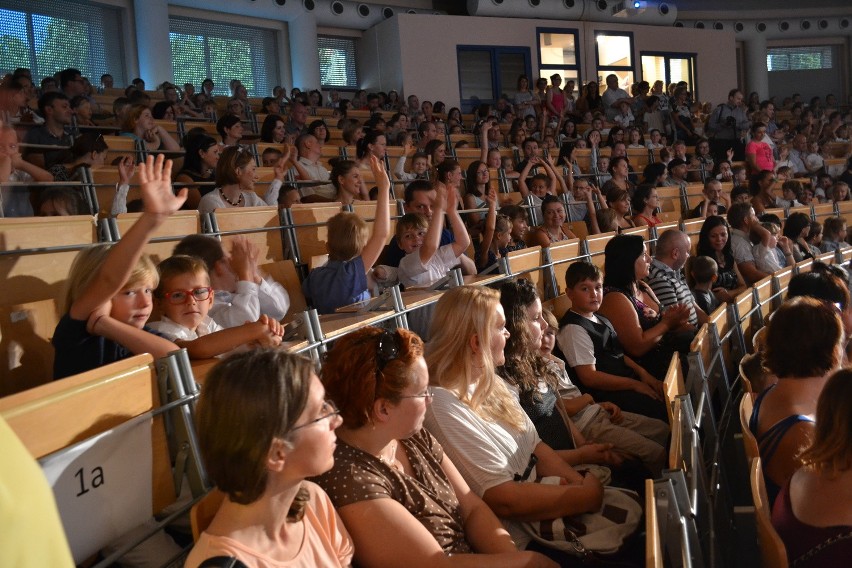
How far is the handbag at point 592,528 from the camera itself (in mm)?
1945

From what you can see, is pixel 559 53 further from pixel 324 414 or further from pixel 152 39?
pixel 324 414

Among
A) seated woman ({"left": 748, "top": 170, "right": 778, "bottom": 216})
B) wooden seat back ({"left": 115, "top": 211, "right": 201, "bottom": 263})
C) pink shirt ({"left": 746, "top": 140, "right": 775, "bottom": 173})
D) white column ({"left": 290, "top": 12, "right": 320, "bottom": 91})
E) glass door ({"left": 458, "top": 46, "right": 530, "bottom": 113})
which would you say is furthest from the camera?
glass door ({"left": 458, "top": 46, "right": 530, "bottom": 113})

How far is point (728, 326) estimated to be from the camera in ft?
12.1

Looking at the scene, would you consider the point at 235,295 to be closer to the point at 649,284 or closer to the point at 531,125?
the point at 649,284

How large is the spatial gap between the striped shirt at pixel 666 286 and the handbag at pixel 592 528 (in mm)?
2304

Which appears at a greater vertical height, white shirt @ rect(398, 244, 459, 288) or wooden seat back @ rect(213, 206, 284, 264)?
wooden seat back @ rect(213, 206, 284, 264)

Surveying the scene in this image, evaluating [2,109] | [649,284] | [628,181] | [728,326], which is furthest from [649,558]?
[628,181]

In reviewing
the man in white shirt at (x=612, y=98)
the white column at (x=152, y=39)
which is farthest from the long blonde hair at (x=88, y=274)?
the man in white shirt at (x=612, y=98)

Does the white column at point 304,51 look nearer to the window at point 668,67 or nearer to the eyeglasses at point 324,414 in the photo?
the window at point 668,67

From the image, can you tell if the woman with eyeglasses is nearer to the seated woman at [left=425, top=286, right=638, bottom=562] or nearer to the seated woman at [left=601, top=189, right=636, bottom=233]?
the seated woman at [left=425, top=286, right=638, bottom=562]

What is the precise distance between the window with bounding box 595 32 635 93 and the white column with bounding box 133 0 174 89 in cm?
752

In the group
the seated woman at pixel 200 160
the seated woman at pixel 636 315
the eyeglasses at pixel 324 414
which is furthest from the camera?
the seated woman at pixel 200 160

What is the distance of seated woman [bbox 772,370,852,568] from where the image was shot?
1782 mm

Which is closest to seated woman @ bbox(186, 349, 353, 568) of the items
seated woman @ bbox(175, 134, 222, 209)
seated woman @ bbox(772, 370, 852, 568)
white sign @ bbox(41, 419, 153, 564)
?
white sign @ bbox(41, 419, 153, 564)
